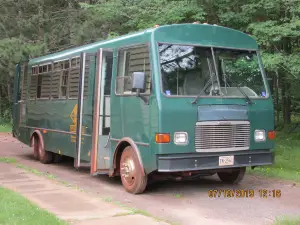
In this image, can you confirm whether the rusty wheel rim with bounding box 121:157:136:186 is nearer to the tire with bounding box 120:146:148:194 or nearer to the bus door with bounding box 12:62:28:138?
the tire with bounding box 120:146:148:194

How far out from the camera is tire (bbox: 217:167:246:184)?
9.35 metres

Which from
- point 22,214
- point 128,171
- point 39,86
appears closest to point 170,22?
point 39,86

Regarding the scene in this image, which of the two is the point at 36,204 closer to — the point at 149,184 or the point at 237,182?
the point at 149,184

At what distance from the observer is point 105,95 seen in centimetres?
942

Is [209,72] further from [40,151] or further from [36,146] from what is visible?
[36,146]

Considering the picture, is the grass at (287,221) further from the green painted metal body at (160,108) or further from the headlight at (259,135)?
the headlight at (259,135)

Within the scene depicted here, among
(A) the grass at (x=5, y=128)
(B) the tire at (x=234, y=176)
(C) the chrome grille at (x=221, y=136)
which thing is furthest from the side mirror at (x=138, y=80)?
(A) the grass at (x=5, y=128)

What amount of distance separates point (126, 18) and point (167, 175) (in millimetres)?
8002

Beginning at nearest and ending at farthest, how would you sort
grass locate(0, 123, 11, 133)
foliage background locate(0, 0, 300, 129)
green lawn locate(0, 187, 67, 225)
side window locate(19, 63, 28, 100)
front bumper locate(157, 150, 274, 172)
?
green lawn locate(0, 187, 67, 225)
front bumper locate(157, 150, 274, 172)
foliage background locate(0, 0, 300, 129)
side window locate(19, 63, 28, 100)
grass locate(0, 123, 11, 133)

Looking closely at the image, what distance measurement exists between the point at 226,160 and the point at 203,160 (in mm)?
460

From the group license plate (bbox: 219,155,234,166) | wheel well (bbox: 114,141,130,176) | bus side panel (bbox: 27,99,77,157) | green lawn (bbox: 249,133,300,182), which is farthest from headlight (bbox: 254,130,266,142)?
bus side panel (bbox: 27,99,77,157)

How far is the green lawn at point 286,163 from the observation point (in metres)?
10.5
